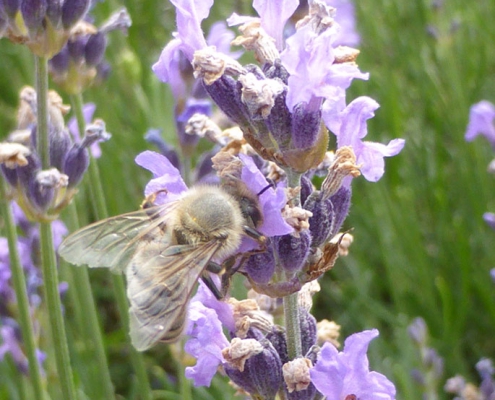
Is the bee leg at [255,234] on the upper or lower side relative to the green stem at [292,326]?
upper

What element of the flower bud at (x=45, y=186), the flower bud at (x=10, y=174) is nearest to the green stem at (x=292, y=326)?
the flower bud at (x=45, y=186)

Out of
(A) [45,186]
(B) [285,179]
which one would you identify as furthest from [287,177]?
(A) [45,186]

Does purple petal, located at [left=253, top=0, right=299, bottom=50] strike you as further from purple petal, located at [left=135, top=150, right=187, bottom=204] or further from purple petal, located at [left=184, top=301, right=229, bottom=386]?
purple petal, located at [left=184, top=301, right=229, bottom=386]

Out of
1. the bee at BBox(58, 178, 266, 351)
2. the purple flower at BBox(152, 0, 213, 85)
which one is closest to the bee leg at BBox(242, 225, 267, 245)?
the bee at BBox(58, 178, 266, 351)

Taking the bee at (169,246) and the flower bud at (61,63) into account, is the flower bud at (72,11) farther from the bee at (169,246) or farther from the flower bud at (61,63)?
the bee at (169,246)

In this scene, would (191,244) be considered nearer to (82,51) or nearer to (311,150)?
(311,150)

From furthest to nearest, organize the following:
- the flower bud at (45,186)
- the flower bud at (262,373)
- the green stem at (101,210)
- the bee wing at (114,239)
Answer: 1. the green stem at (101,210)
2. the flower bud at (45,186)
3. the bee wing at (114,239)
4. the flower bud at (262,373)

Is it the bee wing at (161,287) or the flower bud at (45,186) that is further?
the flower bud at (45,186)
